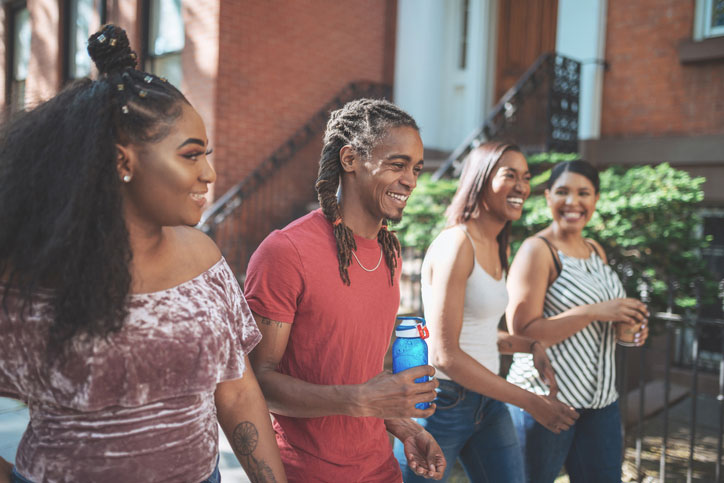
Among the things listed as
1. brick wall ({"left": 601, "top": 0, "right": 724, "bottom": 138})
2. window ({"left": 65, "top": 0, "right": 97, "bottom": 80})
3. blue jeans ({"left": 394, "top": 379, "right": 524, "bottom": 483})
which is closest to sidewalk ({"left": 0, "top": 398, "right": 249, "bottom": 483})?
blue jeans ({"left": 394, "top": 379, "right": 524, "bottom": 483})

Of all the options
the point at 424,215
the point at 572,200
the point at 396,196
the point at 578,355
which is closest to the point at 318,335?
the point at 396,196

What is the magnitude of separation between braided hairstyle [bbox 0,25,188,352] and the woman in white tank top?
1.41 m

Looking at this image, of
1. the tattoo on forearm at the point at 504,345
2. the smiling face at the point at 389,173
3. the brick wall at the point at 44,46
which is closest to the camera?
the smiling face at the point at 389,173

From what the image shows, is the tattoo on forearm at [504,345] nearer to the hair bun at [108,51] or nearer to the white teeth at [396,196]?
the white teeth at [396,196]

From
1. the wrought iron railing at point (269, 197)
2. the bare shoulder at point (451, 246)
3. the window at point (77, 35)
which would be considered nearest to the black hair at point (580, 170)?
the bare shoulder at point (451, 246)

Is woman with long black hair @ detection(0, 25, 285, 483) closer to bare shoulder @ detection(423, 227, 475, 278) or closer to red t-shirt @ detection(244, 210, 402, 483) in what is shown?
red t-shirt @ detection(244, 210, 402, 483)

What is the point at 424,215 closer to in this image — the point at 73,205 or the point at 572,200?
the point at 572,200

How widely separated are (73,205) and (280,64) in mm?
8853

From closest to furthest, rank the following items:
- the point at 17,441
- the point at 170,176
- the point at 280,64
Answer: the point at 170,176 → the point at 17,441 → the point at 280,64

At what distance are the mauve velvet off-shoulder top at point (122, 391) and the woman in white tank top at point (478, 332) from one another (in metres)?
1.16

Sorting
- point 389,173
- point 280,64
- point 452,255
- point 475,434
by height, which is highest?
point 280,64

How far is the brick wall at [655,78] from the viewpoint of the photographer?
25.6 feet

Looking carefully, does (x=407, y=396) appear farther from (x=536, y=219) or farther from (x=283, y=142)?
(x=283, y=142)

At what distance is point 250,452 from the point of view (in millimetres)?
1794
